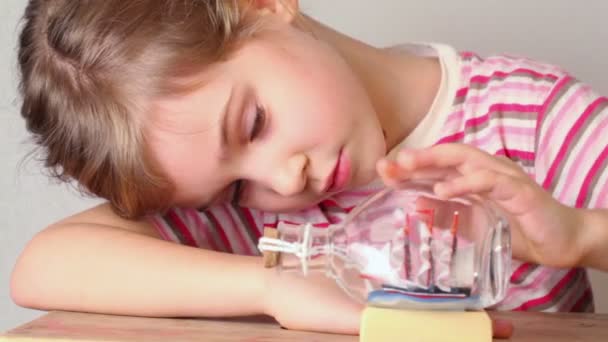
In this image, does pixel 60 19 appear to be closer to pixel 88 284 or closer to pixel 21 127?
pixel 88 284

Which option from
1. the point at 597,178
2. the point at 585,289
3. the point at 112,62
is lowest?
the point at 585,289

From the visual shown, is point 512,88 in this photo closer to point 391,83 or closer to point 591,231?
point 391,83

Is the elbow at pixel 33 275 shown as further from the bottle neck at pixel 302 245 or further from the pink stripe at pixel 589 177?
the pink stripe at pixel 589 177

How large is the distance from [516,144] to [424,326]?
42 cm

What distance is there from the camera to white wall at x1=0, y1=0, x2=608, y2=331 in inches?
48.8

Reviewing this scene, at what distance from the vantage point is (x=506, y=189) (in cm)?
60

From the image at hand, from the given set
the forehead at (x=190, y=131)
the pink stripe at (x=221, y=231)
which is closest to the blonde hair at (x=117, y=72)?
the forehead at (x=190, y=131)

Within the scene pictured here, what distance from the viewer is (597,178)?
2.87 ft

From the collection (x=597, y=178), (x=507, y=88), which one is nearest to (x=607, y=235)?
(x=597, y=178)

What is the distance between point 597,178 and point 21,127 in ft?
2.71

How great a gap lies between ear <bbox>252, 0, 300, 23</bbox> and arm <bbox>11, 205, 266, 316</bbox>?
249mm

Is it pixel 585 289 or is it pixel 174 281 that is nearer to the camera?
pixel 174 281

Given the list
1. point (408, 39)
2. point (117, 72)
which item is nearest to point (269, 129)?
point (117, 72)

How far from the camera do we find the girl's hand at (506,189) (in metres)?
0.58
